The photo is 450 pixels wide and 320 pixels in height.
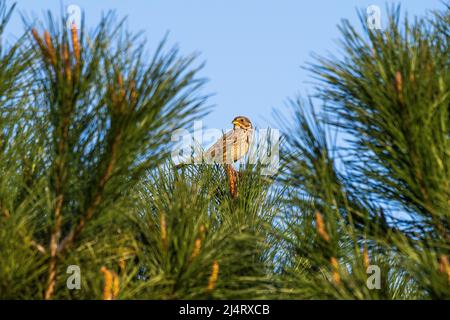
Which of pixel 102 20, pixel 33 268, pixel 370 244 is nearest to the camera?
pixel 33 268

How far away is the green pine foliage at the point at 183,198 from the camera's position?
266 centimetres

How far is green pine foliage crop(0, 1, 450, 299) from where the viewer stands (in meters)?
2.66

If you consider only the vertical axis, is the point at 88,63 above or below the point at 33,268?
above

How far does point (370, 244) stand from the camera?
3.03 m

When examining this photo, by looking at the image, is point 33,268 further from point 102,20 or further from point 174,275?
point 102,20

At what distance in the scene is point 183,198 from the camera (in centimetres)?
305
